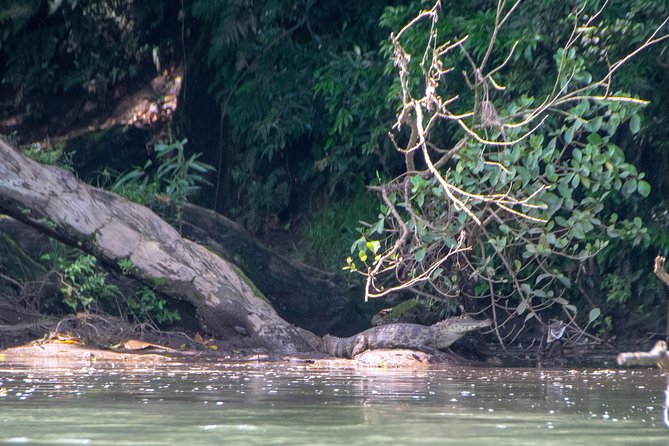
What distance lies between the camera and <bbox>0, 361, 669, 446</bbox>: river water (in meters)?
3.47

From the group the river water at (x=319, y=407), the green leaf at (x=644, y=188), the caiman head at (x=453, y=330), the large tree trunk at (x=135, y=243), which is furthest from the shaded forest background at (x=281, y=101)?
the river water at (x=319, y=407)

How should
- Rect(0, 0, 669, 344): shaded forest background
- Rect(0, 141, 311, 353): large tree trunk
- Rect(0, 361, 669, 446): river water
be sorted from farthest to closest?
1. Rect(0, 0, 669, 344): shaded forest background
2. Rect(0, 141, 311, 353): large tree trunk
3. Rect(0, 361, 669, 446): river water

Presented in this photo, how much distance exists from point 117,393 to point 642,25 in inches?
211

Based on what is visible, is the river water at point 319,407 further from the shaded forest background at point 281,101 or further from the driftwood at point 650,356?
the shaded forest background at point 281,101

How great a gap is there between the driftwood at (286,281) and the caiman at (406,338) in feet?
3.55

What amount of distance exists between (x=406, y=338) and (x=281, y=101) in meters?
3.89

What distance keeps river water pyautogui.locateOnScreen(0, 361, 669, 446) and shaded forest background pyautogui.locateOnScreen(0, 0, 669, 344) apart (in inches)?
110

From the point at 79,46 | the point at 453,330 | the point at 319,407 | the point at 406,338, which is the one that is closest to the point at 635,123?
the point at 453,330

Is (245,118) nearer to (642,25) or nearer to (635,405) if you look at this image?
(642,25)

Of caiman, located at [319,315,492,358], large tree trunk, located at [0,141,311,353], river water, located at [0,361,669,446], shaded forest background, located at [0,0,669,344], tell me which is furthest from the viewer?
shaded forest background, located at [0,0,669,344]

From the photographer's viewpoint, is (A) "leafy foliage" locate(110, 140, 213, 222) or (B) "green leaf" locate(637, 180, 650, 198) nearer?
(B) "green leaf" locate(637, 180, 650, 198)

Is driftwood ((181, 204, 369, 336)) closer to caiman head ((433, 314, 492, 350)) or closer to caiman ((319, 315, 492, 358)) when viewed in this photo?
caiman ((319, 315, 492, 358))

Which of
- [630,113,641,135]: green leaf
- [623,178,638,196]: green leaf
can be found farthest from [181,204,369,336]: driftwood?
[630,113,641,135]: green leaf

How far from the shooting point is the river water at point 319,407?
347 centimetres
